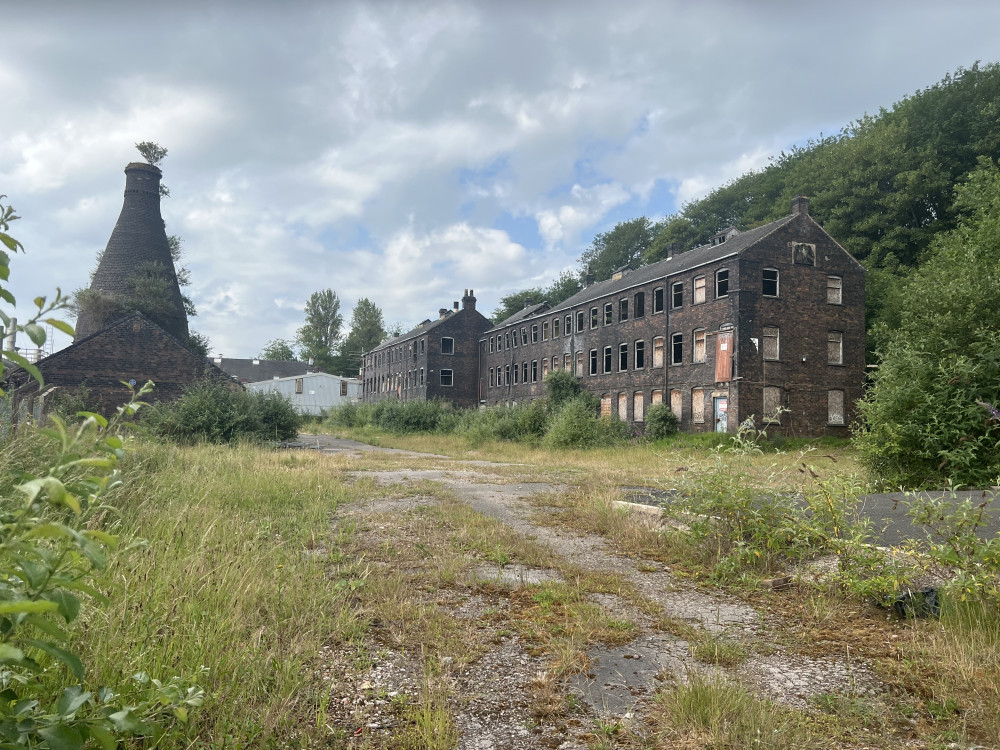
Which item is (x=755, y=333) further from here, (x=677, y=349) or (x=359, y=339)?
(x=359, y=339)

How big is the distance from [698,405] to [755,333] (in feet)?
14.7

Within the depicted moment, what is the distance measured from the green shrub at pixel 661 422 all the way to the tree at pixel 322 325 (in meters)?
64.5

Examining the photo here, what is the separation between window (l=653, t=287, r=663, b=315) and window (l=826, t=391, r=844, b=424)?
961 centimetres

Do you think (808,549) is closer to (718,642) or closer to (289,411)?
(718,642)

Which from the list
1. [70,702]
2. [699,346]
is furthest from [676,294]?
[70,702]

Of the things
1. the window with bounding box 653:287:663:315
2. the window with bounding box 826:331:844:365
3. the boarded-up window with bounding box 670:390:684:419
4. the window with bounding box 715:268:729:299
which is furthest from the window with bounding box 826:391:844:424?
the window with bounding box 653:287:663:315

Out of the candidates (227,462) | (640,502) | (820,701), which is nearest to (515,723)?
(820,701)

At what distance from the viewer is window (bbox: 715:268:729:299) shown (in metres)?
31.2

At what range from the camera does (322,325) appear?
9069 cm

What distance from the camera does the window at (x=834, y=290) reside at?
1267 inches

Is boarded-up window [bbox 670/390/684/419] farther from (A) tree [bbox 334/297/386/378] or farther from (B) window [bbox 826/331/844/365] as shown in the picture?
(A) tree [bbox 334/297/386/378]

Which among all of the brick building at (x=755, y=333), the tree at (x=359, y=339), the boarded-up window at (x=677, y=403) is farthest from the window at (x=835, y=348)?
the tree at (x=359, y=339)

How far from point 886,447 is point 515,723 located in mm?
9018

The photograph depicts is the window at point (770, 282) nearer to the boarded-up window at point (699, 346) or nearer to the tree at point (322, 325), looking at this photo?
the boarded-up window at point (699, 346)
